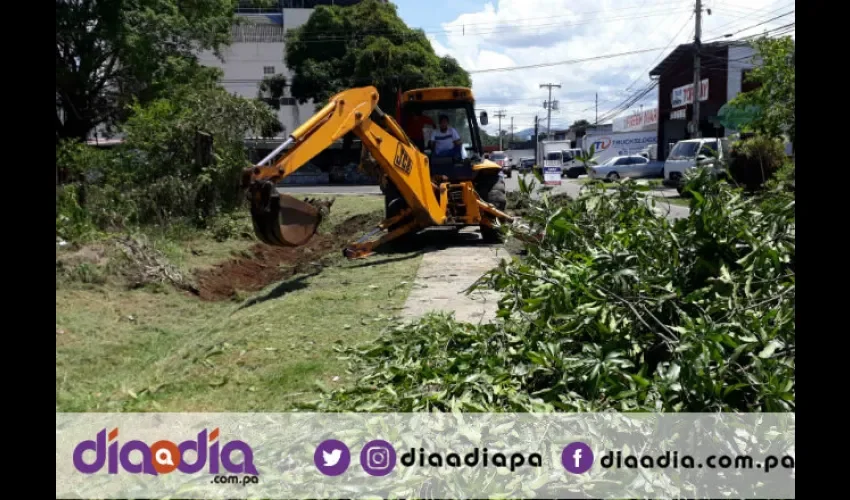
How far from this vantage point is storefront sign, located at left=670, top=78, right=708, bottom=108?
44719 millimetres

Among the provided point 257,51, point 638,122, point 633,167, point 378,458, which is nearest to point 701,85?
point 633,167

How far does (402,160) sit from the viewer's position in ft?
36.7

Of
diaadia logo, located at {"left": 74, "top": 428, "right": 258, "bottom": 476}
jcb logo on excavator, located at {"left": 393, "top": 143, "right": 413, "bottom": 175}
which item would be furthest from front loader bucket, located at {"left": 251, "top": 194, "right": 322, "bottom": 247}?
diaadia logo, located at {"left": 74, "top": 428, "right": 258, "bottom": 476}

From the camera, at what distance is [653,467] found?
3600 millimetres

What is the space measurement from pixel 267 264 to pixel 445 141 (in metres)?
4.00

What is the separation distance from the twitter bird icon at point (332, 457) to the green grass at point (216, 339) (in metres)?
1.03

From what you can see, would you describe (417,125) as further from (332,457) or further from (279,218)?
(332,457)

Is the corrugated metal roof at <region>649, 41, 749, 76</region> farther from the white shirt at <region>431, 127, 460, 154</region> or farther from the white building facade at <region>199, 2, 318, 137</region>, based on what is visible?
the white shirt at <region>431, 127, 460, 154</region>
